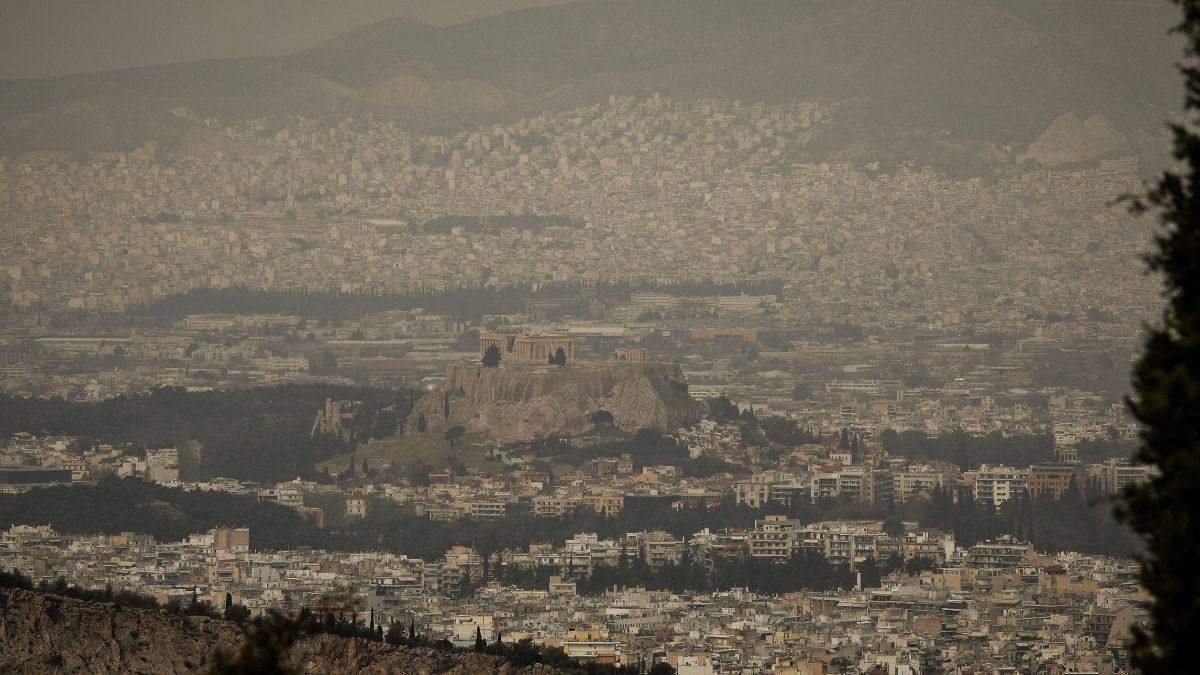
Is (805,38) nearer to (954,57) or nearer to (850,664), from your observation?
(954,57)

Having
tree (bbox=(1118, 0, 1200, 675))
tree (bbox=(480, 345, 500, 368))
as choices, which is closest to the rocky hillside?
tree (bbox=(1118, 0, 1200, 675))

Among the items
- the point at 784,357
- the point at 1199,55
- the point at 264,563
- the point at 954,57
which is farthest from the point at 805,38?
the point at 1199,55

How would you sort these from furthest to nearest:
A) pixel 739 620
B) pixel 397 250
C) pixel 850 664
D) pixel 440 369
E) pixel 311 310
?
pixel 397 250, pixel 311 310, pixel 440 369, pixel 739 620, pixel 850 664

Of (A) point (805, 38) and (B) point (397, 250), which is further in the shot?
(A) point (805, 38)

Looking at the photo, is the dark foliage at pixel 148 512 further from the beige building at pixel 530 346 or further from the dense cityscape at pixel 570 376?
the beige building at pixel 530 346

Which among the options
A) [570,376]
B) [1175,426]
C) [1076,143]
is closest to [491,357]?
[570,376]

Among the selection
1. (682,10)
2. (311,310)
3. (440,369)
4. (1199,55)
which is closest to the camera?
(1199,55)

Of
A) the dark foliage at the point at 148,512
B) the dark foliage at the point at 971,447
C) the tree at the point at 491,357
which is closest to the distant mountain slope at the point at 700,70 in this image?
the dark foliage at the point at 971,447
